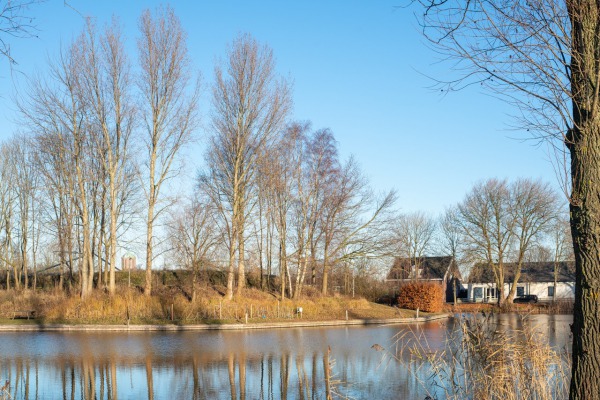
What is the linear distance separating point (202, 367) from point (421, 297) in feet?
87.4

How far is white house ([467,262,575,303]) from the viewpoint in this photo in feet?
194

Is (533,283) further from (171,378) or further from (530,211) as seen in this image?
(171,378)

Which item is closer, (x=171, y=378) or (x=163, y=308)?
(x=171, y=378)

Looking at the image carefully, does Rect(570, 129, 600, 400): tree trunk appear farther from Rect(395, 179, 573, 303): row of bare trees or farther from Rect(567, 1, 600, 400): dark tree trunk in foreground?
Rect(395, 179, 573, 303): row of bare trees

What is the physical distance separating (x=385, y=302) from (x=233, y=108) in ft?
58.5

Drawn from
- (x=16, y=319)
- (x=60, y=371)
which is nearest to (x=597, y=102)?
(x=60, y=371)

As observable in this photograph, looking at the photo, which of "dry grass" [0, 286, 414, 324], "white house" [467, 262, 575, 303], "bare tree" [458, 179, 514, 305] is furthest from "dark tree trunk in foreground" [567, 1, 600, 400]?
"white house" [467, 262, 575, 303]


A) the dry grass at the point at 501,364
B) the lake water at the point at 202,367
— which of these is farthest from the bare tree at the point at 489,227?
the dry grass at the point at 501,364

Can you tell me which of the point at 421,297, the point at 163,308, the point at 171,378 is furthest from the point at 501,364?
the point at 421,297

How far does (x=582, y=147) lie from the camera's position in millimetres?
5270

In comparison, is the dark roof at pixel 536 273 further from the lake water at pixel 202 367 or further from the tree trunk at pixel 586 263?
the tree trunk at pixel 586 263

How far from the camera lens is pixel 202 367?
1374cm

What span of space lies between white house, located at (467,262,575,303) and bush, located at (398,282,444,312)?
66.3ft

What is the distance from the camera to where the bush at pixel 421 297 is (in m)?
38.3
